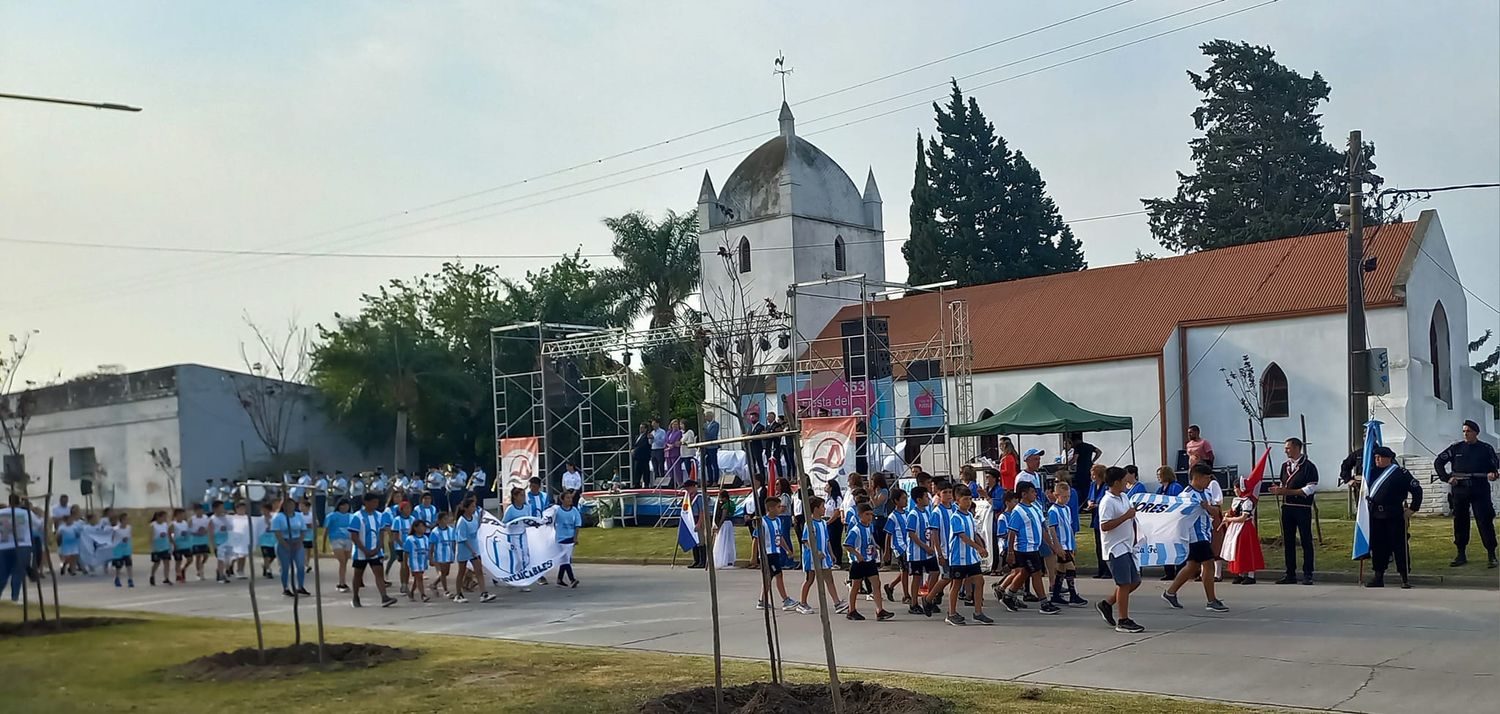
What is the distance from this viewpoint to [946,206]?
6209cm

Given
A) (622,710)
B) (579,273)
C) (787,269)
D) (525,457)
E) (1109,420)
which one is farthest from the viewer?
(579,273)

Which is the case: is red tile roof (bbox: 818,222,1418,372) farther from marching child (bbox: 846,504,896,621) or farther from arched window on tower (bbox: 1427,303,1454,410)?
marching child (bbox: 846,504,896,621)

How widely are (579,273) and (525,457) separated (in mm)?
31158

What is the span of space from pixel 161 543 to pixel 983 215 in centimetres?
5734

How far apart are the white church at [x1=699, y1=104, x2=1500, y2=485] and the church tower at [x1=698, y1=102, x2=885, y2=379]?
7512mm

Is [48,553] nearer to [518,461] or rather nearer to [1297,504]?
[1297,504]

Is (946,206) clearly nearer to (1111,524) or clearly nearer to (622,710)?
(1111,524)

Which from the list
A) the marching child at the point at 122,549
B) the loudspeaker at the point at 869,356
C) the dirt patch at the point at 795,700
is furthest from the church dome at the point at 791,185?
the marching child at the point at 122,549

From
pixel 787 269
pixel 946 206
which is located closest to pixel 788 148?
pixel 787 269

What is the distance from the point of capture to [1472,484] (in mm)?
17125

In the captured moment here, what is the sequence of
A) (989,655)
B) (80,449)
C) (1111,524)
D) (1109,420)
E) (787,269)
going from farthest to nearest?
(787,269), (1109,420), (1111,524), (989,655), (80,449)

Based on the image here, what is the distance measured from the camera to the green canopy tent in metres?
26.0

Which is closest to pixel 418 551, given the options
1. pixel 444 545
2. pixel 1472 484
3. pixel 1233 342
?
pixel 444 545

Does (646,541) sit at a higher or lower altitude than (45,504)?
lower
